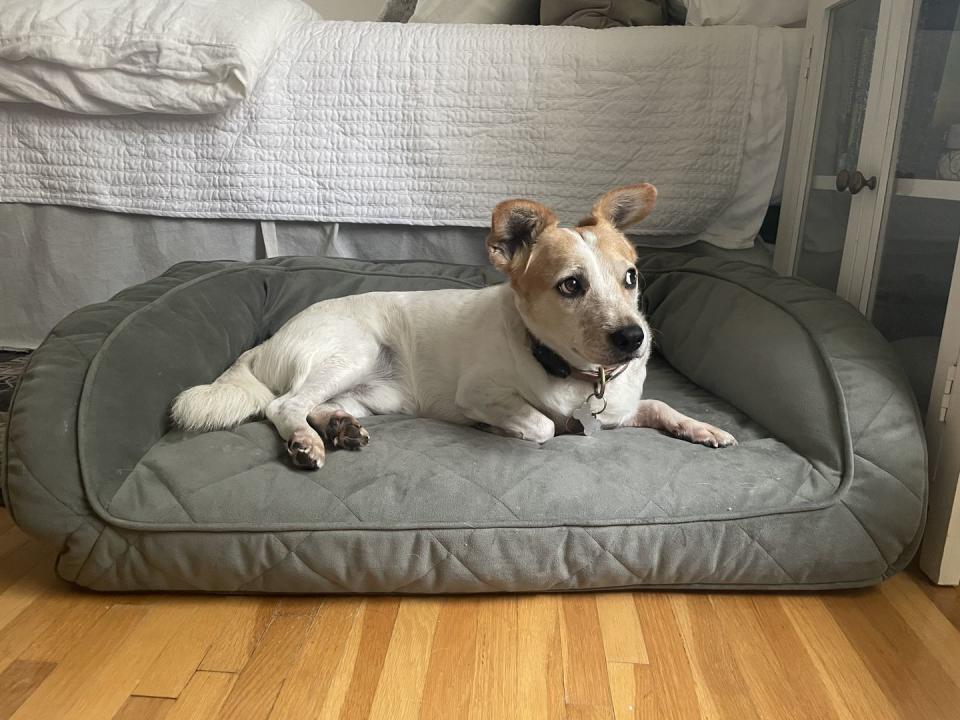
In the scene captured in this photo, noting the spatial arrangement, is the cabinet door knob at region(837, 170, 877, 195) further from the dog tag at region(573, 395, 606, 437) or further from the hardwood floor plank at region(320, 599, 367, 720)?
the hardwood floor plank at region(320, 599, 367, 720)

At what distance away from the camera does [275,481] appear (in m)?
1.38

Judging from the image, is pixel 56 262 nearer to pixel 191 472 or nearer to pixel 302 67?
pixel 302 67

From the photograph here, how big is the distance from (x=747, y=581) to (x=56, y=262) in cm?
249

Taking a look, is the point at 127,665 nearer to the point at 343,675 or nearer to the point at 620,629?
the point at 343,675

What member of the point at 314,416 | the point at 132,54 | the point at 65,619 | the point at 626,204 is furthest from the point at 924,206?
the point at 132,54

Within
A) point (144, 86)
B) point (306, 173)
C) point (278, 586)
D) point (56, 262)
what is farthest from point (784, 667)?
point (56, 262)

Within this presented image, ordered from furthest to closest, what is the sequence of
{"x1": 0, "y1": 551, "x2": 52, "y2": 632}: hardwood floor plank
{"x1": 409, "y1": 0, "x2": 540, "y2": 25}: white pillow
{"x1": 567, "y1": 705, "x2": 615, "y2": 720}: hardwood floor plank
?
1. {"x1": 409, "y1": 0, "x2": 540, "y2": 25}: white pillow
2. {"x1": 0, "y1": 551, "x2": 52, "y2": 632}: hardwood floor plank
3. {"x1": 567, "y1": 705, "x2": 615, "y2": 720}: hardwood floor plank

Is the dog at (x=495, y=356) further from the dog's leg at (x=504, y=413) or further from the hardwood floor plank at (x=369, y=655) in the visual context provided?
the hardwood floor plank at (x=369, y=655)

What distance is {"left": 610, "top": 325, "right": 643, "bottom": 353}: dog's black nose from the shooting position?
1.36 meters

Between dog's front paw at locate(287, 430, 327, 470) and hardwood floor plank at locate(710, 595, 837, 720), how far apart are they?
84 centimetres

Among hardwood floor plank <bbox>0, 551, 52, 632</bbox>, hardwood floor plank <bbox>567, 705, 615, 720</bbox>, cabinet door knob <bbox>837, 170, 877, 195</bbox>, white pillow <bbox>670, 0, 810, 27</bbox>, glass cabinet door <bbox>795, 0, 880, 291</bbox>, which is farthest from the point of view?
white pillow <bbox>670, 0, 810, 27</bbox>

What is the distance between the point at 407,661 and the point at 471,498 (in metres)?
0.31

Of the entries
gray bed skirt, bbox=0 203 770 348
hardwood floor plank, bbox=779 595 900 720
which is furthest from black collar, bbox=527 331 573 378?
gray bed skirt, bbox=0 203 770 348

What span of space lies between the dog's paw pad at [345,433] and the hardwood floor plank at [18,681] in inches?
25.4
